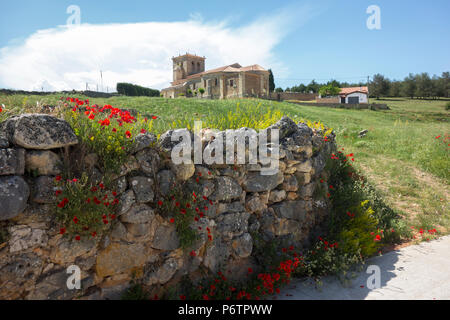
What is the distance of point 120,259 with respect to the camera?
3182mm

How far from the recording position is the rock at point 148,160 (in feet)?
11.4

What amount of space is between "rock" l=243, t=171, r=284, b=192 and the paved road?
150 cm

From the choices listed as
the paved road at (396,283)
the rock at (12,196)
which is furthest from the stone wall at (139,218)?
the paved road at (396,283)

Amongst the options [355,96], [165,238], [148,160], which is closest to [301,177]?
[165,238]

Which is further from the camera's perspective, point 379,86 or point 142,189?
point 379,86

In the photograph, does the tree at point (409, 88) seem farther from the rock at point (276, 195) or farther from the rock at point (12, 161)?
the rock at point (12, 161)

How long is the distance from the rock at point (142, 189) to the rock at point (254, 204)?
158 cm

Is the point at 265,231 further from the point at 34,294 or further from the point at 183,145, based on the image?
the point at 34,294

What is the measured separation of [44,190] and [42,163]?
28 centimetres

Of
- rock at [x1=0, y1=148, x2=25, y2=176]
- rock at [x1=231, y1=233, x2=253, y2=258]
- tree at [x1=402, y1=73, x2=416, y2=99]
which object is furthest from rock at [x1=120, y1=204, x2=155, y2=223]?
tree at [x1=402, y1=73, x2=416, y2=99]

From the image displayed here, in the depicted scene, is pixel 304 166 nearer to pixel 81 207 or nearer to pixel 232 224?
pixel 232 224
